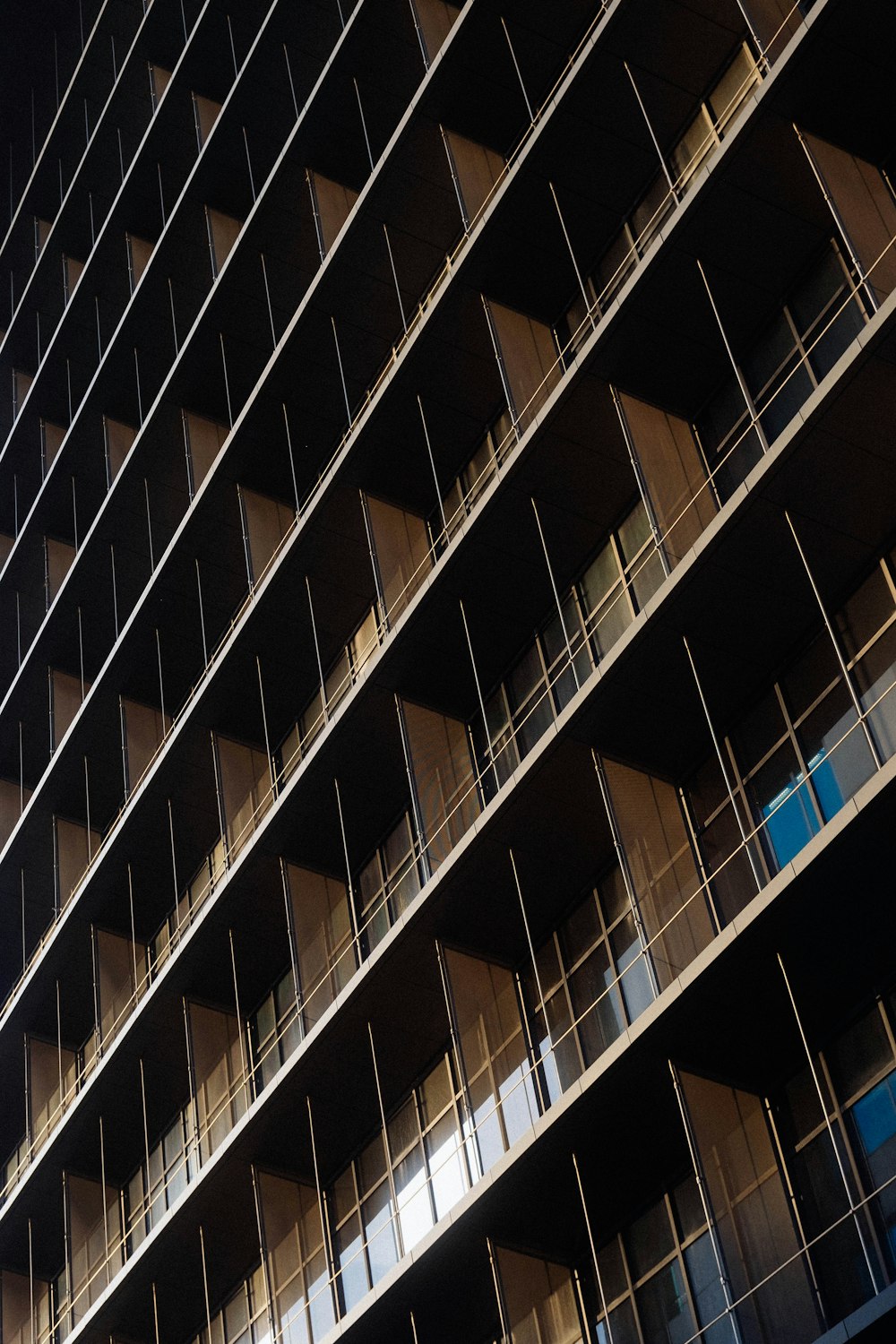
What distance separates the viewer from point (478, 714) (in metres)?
22.8

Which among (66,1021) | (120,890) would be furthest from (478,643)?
(66,1021)

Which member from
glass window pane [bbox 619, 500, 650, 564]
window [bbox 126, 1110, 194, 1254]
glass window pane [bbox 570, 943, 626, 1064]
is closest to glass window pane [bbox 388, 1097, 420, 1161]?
glass window pane [bbox 570, 943, 626, 1064]

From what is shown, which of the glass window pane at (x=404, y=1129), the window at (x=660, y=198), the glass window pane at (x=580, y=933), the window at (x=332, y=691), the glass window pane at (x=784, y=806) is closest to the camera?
the glass window pane at (x=784, y=806)

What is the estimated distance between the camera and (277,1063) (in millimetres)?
24703

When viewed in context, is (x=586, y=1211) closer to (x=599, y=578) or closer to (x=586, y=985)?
(x=586, y=985)

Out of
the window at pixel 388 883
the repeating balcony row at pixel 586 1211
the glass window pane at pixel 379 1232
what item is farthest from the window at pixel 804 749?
the glass window pane at pixel 379 1232

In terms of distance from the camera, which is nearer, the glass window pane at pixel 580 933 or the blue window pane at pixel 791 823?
the blue window pane at pixel 791 823

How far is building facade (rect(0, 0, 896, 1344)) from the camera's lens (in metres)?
16.7

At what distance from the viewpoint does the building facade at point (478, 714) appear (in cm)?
1672

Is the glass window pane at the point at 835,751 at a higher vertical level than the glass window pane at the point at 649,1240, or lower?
higher

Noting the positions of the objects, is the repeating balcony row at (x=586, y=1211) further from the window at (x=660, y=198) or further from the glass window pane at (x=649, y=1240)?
the window at (x=660, y=198)

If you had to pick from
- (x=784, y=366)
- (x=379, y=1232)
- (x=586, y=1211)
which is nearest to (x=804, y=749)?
(x=784, y=366)

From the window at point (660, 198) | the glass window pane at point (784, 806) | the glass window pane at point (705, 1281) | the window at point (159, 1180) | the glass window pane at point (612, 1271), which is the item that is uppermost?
the window at point (660, 198)

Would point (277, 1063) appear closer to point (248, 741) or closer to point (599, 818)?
point (248, 741)
